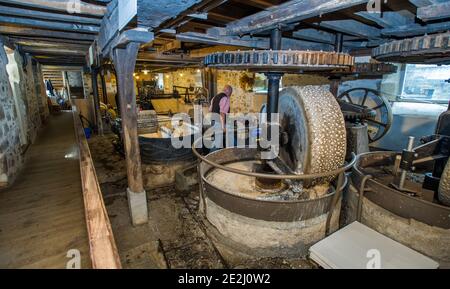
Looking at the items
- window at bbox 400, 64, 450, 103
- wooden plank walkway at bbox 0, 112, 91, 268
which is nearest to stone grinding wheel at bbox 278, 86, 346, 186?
wooden plank walkway at bbox 0, 112, 91, 268

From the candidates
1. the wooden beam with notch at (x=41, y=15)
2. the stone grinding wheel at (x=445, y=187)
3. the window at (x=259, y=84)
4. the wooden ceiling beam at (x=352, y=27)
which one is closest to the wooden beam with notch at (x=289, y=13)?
the wooden ceiling beam at (x=352, y=27)

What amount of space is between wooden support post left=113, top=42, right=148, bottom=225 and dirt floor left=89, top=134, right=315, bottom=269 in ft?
1.02

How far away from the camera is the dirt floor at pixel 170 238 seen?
2.83 meters

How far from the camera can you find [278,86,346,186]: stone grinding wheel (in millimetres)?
2783

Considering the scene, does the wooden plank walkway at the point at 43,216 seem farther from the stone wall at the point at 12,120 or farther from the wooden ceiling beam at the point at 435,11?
the wooden ceiling beam at the point at 435,11

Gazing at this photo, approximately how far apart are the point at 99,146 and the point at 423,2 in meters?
8.73

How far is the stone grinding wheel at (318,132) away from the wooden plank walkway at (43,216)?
298 cm

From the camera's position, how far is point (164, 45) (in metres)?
6.42

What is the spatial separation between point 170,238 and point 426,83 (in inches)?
268

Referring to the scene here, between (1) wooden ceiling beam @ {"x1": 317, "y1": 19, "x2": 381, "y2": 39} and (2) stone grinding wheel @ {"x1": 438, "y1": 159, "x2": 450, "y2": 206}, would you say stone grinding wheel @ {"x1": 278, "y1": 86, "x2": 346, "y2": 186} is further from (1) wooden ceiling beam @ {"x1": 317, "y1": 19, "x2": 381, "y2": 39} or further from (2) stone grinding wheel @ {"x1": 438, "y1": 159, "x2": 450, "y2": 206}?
(1) wooden ceiling beam @ {"x1": 317, "y1": 19, "x2": 381, "y2": 39}

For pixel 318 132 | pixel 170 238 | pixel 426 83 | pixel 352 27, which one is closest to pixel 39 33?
pixel 170 238

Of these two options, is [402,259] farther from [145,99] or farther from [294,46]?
[145,99]

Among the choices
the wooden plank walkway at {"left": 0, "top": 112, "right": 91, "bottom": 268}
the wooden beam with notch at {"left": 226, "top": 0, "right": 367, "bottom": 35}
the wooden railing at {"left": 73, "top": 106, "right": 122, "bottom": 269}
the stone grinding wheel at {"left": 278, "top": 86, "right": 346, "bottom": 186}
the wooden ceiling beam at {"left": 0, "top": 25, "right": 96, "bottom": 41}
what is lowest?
the wooden plank walkway at {"left": 0, "top": 112, "right": 91, "bottom": 268}

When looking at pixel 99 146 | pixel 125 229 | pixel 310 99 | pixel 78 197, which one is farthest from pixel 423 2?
pixel 99 146
